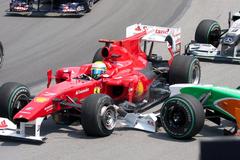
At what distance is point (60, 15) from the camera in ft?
70.2

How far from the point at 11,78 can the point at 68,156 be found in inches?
256

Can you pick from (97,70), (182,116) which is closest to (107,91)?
(97,70)

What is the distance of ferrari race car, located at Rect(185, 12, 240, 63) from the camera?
14477 mm

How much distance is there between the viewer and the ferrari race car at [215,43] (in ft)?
47.5

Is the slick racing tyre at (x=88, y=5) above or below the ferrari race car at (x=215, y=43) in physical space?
above

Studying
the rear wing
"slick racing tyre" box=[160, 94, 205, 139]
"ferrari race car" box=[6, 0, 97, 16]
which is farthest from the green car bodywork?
"ferrari race car" box=[6, 0, 97, 16]

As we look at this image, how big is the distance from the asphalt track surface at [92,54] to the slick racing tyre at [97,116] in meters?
0.16

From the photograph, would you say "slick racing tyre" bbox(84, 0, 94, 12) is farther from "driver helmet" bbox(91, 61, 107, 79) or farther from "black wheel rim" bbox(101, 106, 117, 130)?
"black wheel rim" bbox(101, 106, 117, 130)

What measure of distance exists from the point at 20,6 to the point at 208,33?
9.42 meters

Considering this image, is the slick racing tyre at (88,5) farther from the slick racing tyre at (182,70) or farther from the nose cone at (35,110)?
the nose cone at (35,110)

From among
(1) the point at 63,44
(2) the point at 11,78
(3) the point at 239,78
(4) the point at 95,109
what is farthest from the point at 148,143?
(1) the point at 63,44

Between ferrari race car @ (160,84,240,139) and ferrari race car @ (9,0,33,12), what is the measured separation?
44.9 ft

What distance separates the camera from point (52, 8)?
22.0 metres

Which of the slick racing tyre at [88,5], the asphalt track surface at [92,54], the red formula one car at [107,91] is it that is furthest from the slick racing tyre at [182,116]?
the slick racing tyre at [88,5]
